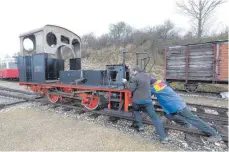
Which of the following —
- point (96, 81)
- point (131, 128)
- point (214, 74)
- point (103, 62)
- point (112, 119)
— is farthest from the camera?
point (103, 62)

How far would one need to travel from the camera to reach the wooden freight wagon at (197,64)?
8.69 meters

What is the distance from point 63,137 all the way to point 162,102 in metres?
2.47

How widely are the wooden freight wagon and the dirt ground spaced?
697 cm

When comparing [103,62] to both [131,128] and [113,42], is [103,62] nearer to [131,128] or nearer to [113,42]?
[113,42]

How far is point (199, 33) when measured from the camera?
21016 mm

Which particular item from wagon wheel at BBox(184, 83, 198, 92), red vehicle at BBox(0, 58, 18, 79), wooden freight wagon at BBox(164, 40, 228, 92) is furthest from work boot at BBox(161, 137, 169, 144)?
red vehicle at BBox(0, 58, 18, 79)

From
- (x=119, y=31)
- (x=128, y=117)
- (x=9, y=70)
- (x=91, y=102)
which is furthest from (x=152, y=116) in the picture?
(x=119, y=31)

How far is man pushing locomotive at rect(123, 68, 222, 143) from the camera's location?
364 centimetres

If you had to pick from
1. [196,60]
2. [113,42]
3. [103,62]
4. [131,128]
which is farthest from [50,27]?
[113,42]

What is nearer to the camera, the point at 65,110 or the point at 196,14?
the point at 65,110

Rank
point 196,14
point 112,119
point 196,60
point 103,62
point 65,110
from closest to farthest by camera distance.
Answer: point 112,119 → point 65,110 → point 196,60 → point 103,62 → point 196,14

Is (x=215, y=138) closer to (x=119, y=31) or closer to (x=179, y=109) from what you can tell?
(x=179, y=109)

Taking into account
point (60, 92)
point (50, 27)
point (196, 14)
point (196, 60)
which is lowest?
point (60, 92)

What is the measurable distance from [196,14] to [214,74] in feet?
53.1
